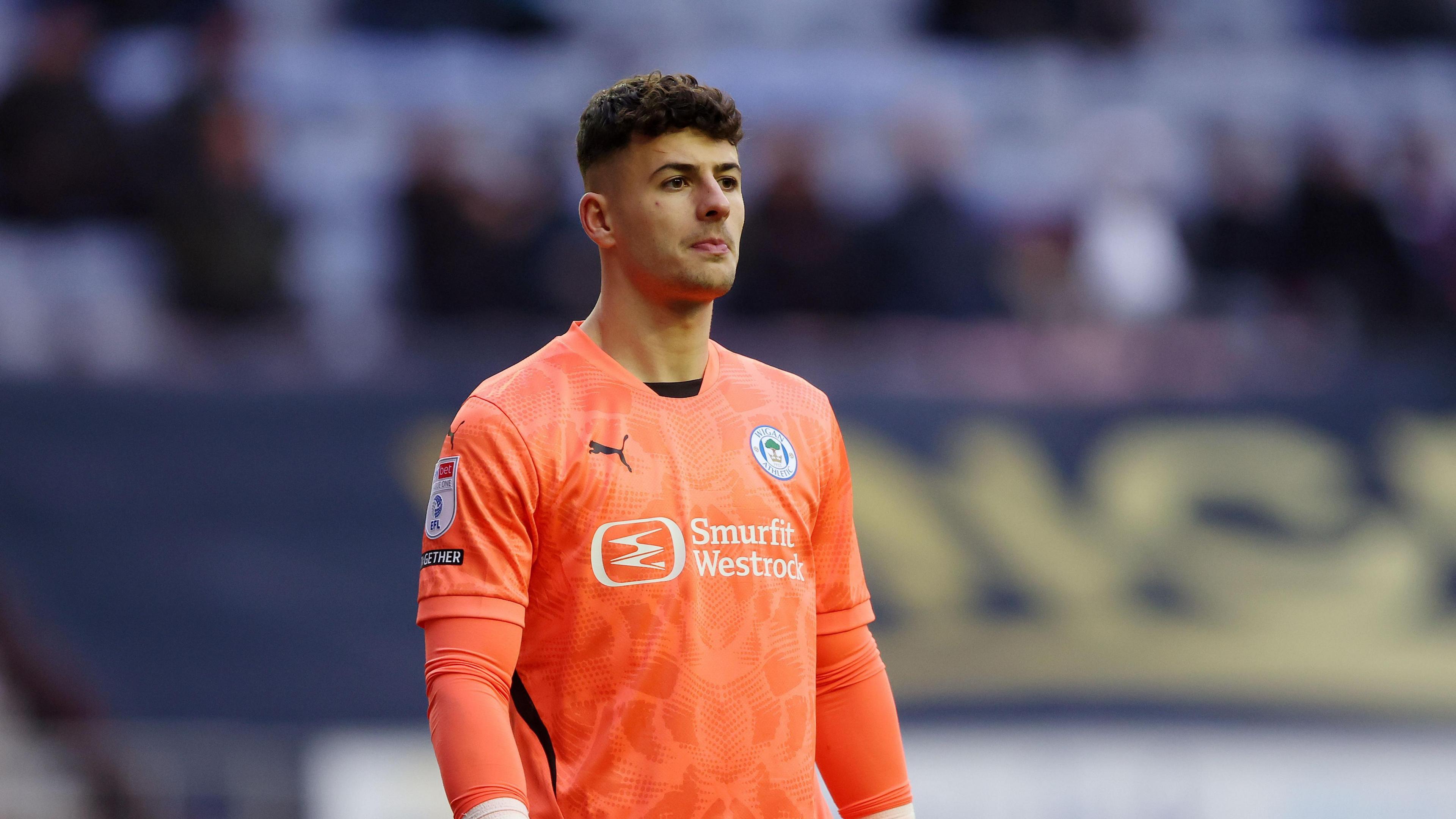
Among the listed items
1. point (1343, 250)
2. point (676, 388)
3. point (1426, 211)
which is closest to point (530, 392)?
point (676, 388)

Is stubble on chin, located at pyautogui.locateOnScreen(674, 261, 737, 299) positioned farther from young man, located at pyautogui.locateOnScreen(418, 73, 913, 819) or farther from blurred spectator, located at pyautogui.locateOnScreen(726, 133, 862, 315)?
blurred spectator, located at pyautogui.locateOnScreen(726, 133, 862, 315)

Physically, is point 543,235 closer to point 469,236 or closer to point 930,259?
point 469,236

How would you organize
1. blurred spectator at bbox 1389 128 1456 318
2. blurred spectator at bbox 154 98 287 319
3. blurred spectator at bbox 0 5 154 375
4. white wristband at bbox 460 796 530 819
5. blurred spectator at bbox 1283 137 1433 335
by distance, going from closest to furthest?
white wristband at bbox 460 796 530 819
blurred spectator at bbox 154 98 287 319
blurred spectator at bbox 0 5 154 375
blurred spectator at bbox 1283 137 1433 335
blurred spectator at bbox 1389 128 1456 318

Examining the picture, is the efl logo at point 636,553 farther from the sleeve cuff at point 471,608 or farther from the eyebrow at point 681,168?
the eyebrow at point 681,168

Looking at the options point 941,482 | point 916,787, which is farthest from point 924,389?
point 916,787

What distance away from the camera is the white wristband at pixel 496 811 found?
314 centimetres

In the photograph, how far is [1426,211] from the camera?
991 cm

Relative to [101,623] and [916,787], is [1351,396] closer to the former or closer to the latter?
[916,787]

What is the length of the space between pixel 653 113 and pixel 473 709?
1185 mm

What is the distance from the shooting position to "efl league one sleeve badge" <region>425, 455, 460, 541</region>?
3355 millimetres

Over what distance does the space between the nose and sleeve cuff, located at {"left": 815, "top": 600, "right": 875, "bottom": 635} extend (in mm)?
865

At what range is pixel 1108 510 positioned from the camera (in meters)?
8.47

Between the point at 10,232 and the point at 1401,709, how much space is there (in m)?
7.15

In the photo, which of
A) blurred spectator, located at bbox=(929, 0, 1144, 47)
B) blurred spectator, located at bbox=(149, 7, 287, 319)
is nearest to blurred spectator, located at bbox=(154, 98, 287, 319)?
blurred spectator, located at bbox=(149, 7, 287, 319)
